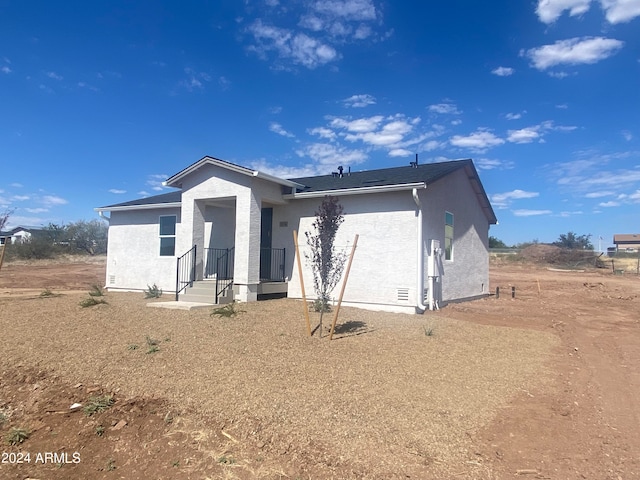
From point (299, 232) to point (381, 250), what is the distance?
2.66 m

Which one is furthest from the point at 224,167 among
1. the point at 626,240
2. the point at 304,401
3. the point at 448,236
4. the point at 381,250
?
the point at 626,240

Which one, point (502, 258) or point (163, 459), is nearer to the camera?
point (163, 459)

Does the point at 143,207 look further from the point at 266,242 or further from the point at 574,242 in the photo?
the point at 574,242

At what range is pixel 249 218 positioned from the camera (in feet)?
37.2

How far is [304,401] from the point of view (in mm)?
4668

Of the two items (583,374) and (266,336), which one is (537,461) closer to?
(583,374)

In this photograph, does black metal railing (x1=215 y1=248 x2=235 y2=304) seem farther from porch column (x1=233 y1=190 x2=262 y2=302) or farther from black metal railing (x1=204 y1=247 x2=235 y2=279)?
porch column (x1=233 y1=190 x2=262 y2=302)

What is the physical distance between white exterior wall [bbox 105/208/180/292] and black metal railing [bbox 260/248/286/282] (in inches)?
141

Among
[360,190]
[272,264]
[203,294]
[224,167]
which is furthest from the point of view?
[272,264]

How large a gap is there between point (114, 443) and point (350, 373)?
2.93m

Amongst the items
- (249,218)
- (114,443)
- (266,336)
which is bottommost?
(114,443)

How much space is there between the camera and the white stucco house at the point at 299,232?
36.2ft

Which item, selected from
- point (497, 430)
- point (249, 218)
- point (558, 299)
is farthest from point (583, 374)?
point (558, 299)

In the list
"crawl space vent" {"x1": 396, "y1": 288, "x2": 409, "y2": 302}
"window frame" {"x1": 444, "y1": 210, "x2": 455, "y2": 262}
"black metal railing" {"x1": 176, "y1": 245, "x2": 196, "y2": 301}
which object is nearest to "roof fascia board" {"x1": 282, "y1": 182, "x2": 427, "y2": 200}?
"crawl space vent" {"x1": 396, "y1": 288, "x2": 409, "y2": 302}
